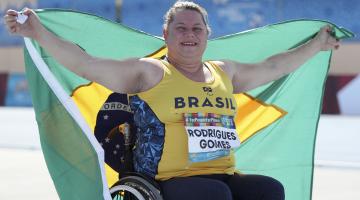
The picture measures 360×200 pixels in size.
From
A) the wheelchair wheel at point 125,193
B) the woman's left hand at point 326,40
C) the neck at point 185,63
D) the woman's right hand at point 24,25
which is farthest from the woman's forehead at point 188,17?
the woman's left hand at point 326,40

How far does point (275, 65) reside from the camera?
4.21 meters

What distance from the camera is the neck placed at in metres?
3.71

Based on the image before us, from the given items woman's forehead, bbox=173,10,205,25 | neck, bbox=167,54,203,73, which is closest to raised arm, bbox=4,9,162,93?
neck, bbox=167,54,203,73

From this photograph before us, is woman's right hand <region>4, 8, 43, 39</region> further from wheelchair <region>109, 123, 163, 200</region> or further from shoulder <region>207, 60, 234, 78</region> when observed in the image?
shoulder <region>207, 60, 234, 78</region>

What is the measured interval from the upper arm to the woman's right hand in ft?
0.91

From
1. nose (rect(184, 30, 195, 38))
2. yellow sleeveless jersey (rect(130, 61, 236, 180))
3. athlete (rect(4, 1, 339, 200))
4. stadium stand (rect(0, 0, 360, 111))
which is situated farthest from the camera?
stadium stand (rect(0, 0, 360, 111))

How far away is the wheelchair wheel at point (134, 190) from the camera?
340 cm

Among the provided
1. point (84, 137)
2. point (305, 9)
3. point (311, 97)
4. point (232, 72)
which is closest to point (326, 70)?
point (311, 97)

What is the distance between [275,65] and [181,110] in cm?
88

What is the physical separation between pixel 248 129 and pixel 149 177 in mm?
1225

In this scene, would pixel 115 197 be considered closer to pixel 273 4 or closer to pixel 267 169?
pixel 267 169

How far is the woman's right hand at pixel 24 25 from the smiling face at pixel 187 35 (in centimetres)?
71

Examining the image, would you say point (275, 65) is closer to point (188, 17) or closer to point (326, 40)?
point (326, 40)

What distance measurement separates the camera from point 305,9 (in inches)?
909
